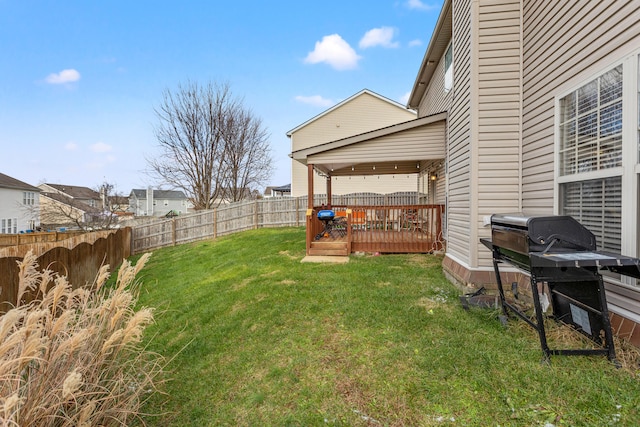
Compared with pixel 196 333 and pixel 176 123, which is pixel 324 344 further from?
pixel 176 123

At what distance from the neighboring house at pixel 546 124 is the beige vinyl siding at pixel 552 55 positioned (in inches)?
0.5

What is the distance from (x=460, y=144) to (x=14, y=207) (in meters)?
37.3

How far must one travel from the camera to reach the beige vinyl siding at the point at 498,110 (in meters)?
4.23

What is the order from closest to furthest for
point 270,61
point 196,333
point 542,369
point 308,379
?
point 542,369 → point 308,379 → point 196,333 → point 270,61

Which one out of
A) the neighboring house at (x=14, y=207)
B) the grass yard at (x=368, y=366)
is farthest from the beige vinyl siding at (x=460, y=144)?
the neighboring house at (x=14, y=207)

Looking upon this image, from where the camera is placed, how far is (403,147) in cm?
693

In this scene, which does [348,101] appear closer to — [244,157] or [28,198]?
Answer: [244,157]

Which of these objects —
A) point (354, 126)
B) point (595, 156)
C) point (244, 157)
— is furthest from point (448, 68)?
point (244, 157)

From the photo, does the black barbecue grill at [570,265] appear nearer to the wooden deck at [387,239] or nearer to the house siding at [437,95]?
the wooden deck at [387,239]

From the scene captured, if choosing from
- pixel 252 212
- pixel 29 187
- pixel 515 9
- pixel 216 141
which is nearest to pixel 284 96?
pixel 216 141

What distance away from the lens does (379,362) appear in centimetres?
278

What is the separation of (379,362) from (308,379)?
0.71 metres

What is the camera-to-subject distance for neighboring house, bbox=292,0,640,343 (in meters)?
2.57

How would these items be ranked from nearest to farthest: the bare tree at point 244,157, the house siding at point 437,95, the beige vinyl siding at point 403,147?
the beige vinyl siding at point 403,147 < the house siding at point 437,95 < the bare tree at point 244,157
